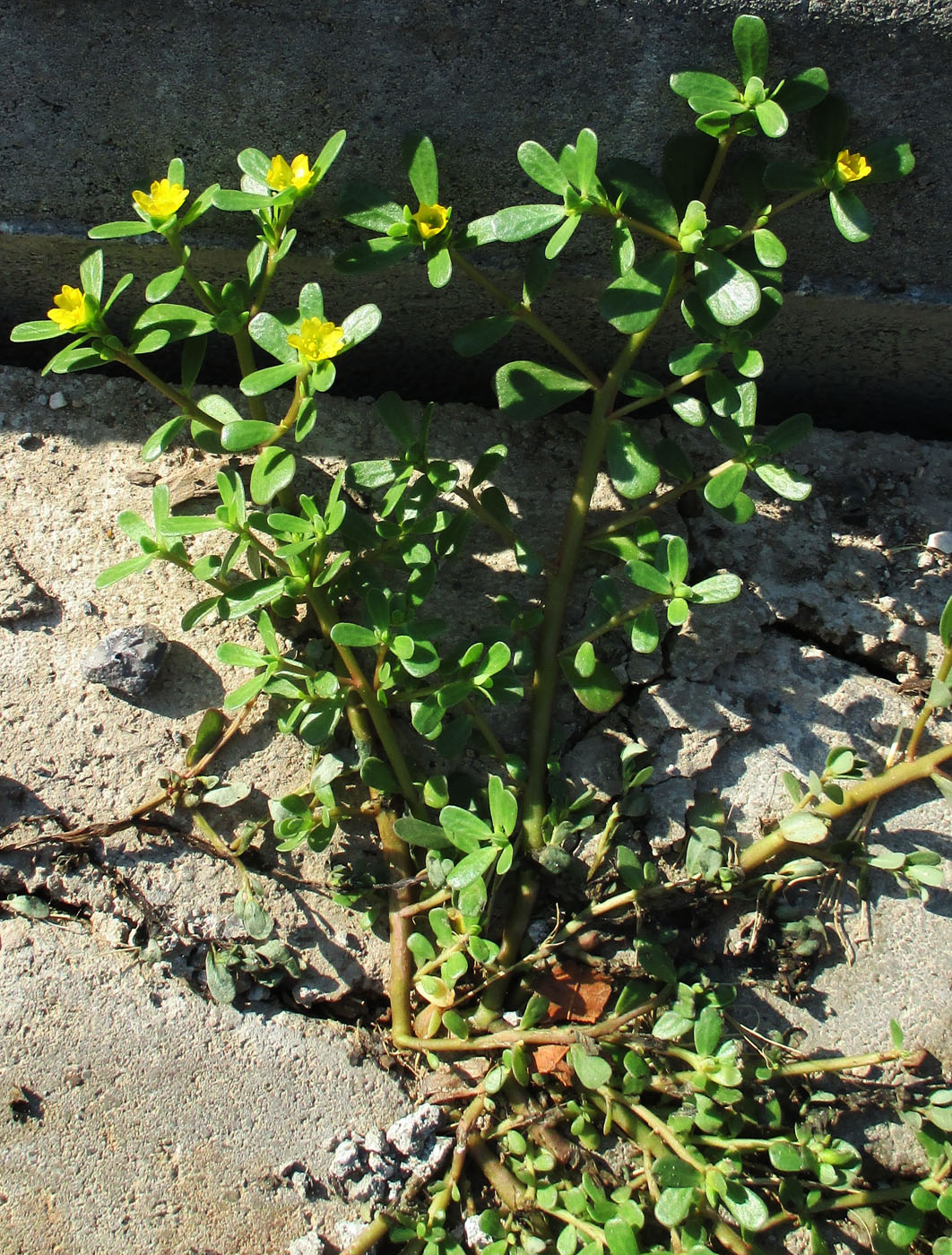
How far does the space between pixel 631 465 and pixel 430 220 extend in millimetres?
537

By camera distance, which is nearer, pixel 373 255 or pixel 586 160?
pixel 586 160

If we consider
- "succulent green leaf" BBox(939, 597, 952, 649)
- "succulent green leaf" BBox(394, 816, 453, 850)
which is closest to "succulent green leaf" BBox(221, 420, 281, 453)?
"succulent green leaf" BBox(394, 816, 453, 850)

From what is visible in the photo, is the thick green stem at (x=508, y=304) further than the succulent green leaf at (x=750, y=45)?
Yes

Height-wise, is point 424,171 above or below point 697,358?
above

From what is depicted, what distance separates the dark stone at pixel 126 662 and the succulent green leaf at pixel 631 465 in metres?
0.93

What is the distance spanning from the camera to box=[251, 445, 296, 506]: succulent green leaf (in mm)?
1633

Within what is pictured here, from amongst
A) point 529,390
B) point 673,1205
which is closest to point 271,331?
point 529,390

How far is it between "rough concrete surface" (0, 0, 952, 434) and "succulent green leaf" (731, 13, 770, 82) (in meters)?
0.08

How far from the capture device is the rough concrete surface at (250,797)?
182cm

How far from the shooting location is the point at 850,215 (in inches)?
67.4

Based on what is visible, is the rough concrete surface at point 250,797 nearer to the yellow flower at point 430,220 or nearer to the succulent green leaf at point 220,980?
the succulent green leaf at point 220,980

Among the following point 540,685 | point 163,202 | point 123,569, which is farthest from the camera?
point 540,685

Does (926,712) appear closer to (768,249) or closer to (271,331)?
(768,249)

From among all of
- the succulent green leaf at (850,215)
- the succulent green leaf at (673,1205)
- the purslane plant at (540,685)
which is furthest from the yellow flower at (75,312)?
the succulent green leaf at (673,1205)
